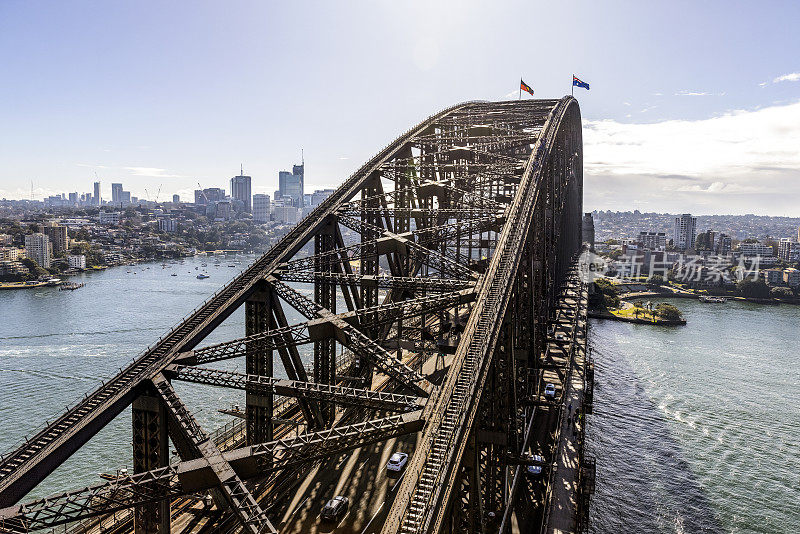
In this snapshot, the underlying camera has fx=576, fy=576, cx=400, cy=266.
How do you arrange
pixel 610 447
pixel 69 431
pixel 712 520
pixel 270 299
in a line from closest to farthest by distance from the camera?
pixel 69 431 < pixel 270 299 < pixel 712 520 < pixel 610 447

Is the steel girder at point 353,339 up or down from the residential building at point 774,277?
up

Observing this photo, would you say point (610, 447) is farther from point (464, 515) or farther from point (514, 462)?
point (464, 515)

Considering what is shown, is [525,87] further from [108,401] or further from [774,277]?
[774,277]

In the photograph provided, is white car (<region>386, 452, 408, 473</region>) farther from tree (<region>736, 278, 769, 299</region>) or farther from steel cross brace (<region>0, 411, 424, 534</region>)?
tree (<region>736, 278, 769, 299</region>)

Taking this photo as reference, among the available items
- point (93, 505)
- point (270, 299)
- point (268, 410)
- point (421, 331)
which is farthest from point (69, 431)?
point (421, 331)

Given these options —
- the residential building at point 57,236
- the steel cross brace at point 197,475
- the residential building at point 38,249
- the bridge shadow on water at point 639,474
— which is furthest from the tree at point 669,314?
the residential building at point 57,236

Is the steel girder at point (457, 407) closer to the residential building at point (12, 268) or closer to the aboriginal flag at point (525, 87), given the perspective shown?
the aboriginal flag at point (525, 87)
